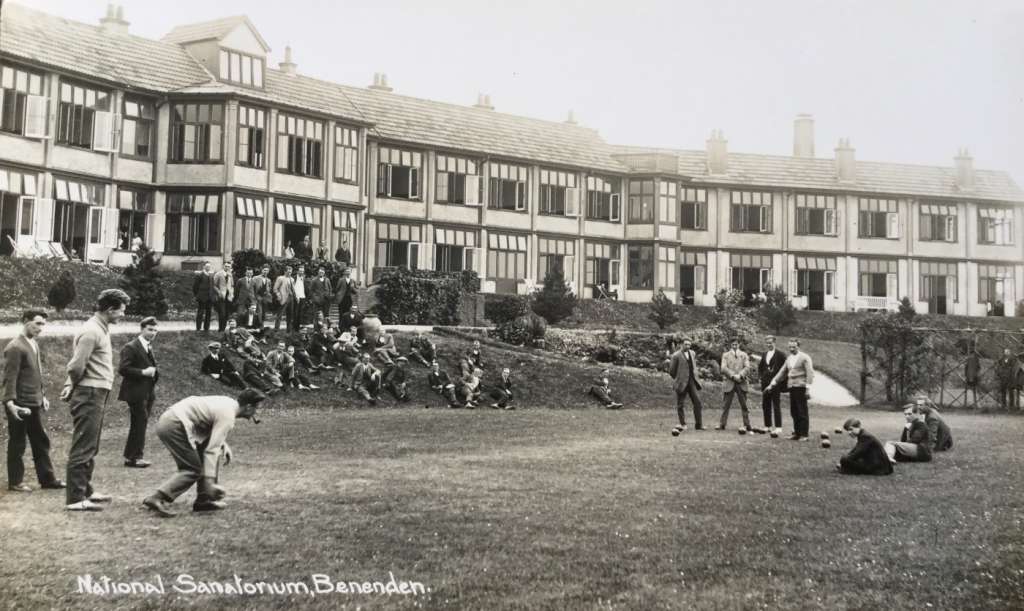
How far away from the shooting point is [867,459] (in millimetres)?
11164

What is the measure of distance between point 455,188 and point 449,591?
109 ft

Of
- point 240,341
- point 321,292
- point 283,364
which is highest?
point 321,292

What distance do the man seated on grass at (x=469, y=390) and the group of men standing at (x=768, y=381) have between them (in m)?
5.16

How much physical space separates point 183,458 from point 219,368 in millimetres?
3679

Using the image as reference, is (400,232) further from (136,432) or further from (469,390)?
(136,432)

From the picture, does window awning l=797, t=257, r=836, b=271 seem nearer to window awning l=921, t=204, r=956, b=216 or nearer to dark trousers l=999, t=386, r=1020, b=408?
window awning l=921, t=204, r=956, b=216

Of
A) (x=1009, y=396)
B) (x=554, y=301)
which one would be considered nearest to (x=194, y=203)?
(x=554, y=301)

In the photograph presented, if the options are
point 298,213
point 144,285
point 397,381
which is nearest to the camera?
point 144,285

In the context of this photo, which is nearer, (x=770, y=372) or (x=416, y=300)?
(x=770, y=372)

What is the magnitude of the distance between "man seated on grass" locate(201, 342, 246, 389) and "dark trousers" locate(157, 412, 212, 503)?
10.2 feet

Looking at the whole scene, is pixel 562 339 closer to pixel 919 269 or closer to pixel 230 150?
pixel 230 150

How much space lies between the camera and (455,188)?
127 ft

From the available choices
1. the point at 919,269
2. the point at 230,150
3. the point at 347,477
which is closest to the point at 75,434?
the point at 347,477

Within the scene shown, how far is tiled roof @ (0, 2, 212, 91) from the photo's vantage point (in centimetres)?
2011
